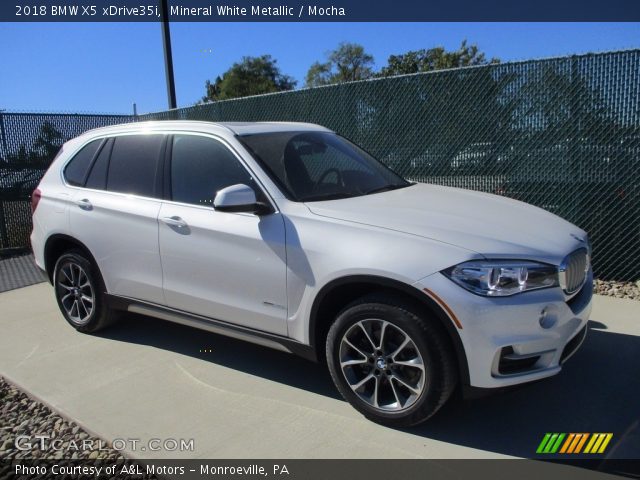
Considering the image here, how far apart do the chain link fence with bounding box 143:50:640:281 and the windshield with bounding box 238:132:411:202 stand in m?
2.29

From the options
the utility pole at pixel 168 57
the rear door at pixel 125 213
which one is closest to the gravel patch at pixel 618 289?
the rear door at pixel 125 213

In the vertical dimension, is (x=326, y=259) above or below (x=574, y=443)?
above

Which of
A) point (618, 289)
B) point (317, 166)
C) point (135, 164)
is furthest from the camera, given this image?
point (618, 289)

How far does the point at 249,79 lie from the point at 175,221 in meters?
53.4

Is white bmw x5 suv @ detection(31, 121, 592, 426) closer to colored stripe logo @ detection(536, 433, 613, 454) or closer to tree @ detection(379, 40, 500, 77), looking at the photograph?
colored stripe logo @ detection(536, 433, 613, 454)

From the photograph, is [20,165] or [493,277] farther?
[20,165]

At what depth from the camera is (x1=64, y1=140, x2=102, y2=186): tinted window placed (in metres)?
4.84

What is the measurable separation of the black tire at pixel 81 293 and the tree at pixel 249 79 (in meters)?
48.9

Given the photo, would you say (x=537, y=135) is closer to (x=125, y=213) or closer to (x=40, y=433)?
(x=125, y=213)

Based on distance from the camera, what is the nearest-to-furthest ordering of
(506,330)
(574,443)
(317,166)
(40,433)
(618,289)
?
(506,330)
(574,443)
(40,433)
(317,166)
(618,289)

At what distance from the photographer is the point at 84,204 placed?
4613mm

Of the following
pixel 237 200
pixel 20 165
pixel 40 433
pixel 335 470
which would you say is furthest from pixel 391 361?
pixel 20 165

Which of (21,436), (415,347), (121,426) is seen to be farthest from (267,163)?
(21,436)

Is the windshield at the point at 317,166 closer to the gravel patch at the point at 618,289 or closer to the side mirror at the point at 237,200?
the side mirror at the point at 237,200
